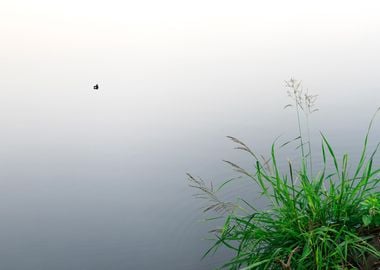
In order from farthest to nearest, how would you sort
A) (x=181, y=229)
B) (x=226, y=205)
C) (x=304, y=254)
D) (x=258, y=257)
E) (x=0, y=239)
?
(x=181, y=229) → (x=0, y=239) → (x=226, y=205) → (x=258, y=257) → (x=304, y=254)

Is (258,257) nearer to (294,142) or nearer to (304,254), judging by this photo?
(304,254)

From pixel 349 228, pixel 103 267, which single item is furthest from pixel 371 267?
pixel 103 267

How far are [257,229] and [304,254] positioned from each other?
17 centimetres

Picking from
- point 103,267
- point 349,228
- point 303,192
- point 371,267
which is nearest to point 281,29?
point 303,192

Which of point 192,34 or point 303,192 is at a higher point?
point 192,34

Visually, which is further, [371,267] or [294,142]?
[294,142]

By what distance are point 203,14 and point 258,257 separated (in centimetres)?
99

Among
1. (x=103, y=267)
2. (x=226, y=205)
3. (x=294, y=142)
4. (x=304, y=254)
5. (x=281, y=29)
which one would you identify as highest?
(x=281, y=29)

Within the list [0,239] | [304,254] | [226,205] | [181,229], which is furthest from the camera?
[181,229]

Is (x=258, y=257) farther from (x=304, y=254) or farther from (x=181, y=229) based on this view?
(x=181, y=229)

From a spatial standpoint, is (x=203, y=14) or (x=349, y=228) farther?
(x=203, y=14)

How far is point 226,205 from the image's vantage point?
1.37 metres

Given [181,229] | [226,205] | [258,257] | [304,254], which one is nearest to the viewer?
[304,254]

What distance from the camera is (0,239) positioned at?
1.68 m
